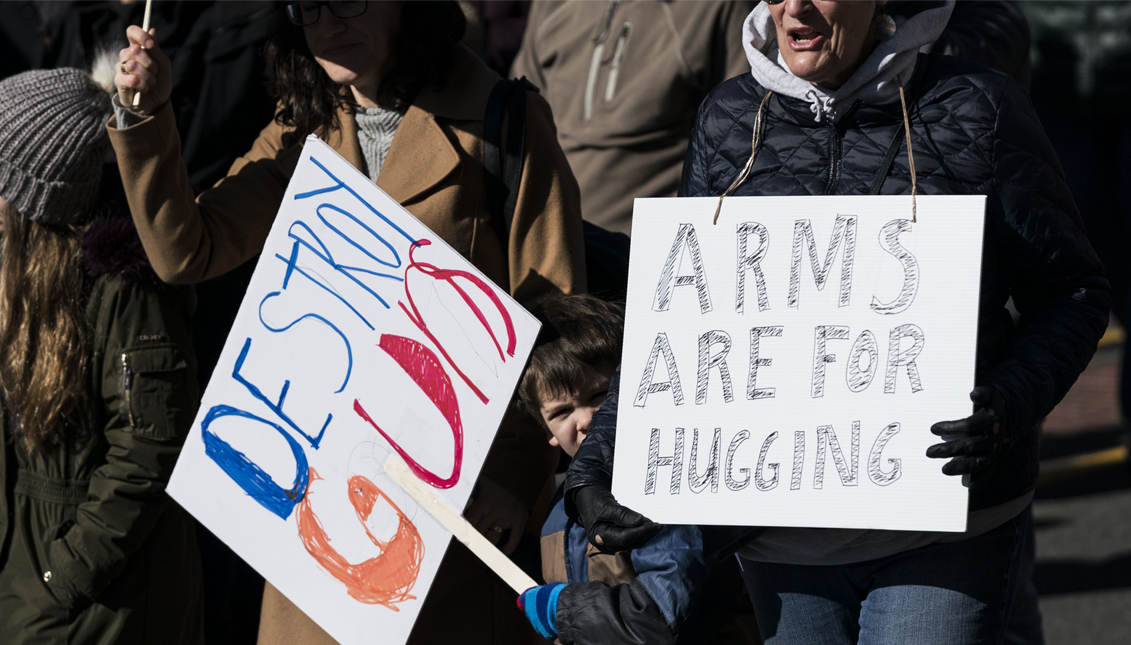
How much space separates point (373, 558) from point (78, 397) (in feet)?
2.71

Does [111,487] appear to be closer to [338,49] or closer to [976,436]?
[338,49]

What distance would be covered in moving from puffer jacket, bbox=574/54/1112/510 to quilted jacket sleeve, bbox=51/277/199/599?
1.37m

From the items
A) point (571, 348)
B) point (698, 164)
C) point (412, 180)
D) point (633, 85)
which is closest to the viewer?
point (698, 164)

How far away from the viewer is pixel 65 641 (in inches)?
102

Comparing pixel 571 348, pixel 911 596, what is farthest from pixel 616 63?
pixel 911 596

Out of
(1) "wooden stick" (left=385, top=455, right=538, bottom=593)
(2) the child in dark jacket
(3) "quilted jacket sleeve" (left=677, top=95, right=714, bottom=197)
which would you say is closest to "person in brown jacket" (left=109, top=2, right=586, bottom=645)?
(2) the child in dark jacket

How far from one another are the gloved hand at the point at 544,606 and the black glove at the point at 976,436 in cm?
66

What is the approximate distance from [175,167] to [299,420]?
0.57 meters

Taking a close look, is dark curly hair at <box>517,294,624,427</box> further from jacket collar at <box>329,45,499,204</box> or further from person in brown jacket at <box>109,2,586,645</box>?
jacket collar at <box>329,45,499,204</box>

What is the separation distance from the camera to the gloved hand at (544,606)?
1993 millimetres

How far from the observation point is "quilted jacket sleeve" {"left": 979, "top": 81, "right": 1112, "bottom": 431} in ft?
5.66

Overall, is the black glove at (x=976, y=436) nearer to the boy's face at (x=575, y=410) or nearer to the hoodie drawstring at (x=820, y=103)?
the hoodie drawstring at (x=820, y=103)

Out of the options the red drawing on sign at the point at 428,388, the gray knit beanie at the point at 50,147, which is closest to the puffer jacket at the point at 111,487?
the gray knit beanie at the point at 50,147

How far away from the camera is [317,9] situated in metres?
2.47
